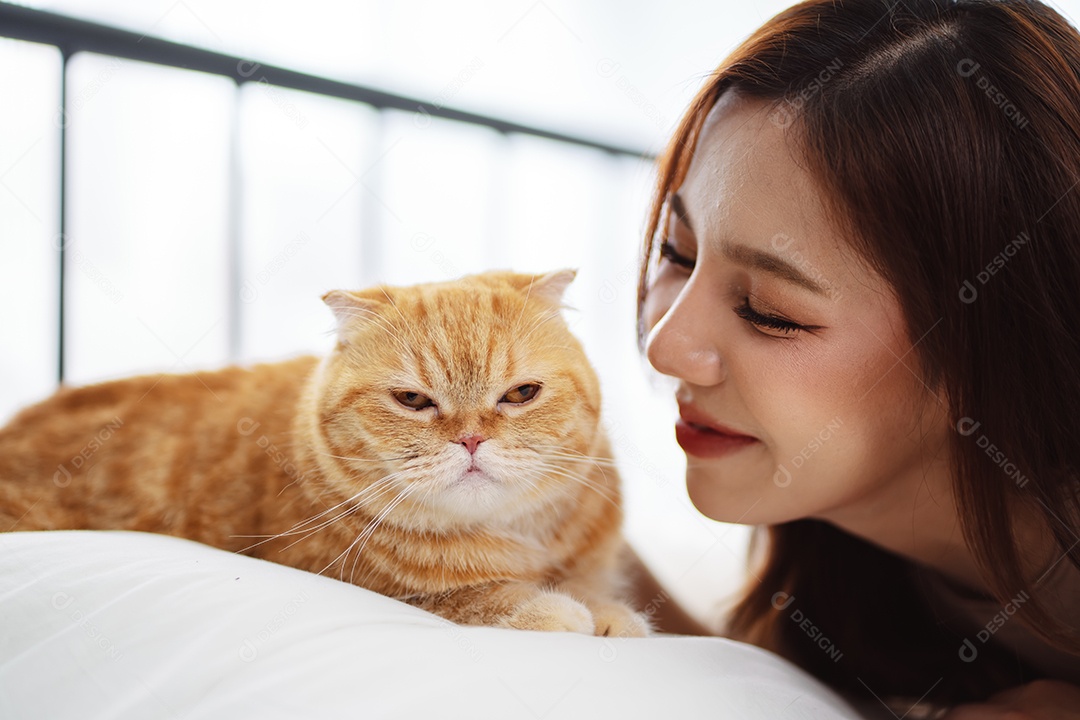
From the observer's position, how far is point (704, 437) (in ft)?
3.77

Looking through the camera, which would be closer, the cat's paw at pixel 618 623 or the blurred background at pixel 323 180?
the cat's paw at pixel 618 623

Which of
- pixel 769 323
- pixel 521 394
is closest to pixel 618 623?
pixel 521 394

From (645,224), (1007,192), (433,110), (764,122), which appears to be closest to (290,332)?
(433,110)

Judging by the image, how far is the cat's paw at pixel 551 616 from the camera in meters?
0.95

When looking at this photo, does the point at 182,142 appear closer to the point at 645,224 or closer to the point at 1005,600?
the point at 645,224

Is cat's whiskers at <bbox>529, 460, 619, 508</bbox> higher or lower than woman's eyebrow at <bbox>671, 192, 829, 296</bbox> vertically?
lower

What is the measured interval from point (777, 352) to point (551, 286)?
397 mm

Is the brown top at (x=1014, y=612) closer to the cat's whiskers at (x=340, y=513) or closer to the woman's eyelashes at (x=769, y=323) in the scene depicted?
the woman's eyelashes at (x=769, y=323)

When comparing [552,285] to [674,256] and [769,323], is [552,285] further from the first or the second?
[769,323]

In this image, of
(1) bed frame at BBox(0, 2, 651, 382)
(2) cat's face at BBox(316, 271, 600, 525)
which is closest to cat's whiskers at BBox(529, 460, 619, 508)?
(2) cat's face at BBox(316, 271, 600, 525)

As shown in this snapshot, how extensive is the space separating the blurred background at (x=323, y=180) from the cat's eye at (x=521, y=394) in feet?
0.81

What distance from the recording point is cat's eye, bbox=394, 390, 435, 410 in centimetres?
109

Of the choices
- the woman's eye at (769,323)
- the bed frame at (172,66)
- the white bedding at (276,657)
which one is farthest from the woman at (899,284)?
the bed frame at (172,66)

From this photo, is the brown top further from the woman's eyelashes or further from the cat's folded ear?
the cat's folded ear
